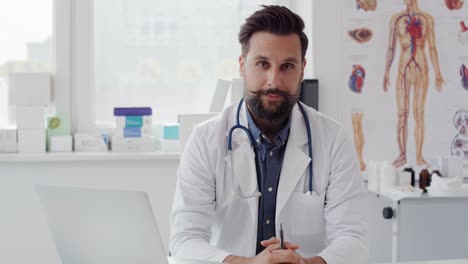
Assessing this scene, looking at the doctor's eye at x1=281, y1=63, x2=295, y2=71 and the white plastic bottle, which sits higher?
the doctor's eye at x1=281, y1=63, x2=295, y2=71

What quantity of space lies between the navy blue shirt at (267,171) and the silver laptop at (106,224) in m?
0.66

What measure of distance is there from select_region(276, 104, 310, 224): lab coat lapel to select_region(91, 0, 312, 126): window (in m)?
1.56

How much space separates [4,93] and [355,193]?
2.14 metres

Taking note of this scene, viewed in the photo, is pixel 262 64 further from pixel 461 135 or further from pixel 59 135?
pixel 461 135

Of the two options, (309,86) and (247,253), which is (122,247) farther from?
(309,86)

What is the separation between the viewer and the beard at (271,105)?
168 centimetres

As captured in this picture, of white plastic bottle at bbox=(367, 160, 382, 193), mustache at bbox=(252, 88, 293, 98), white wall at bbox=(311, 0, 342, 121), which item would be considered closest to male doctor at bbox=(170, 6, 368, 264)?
mustache at bbox=(252, 88, 293, 98)

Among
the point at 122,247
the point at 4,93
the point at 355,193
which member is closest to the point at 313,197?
the point at 355,193

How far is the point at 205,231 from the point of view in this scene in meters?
1.65

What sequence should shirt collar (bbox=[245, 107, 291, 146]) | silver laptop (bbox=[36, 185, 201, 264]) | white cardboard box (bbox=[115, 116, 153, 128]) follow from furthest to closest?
1. white cardboard box (bbox=[115, 116, 153, 128])
2. shirt collar (bbox=[245, 107, 291, 146])
3. silver laptop (bbox=[36, 185, 201, 264])

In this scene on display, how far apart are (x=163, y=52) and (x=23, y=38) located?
2.32 feet

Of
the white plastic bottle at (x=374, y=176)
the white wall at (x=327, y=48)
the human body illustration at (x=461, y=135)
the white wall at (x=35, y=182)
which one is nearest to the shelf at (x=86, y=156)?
the white wall at (x=35, y=182)

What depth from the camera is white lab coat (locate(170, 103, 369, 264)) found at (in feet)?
5.45

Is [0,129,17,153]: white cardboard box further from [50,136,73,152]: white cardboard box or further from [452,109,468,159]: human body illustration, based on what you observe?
[452,109,468,159]: human body illustration
